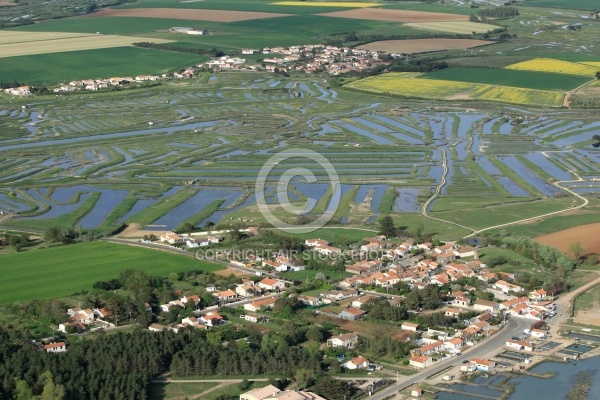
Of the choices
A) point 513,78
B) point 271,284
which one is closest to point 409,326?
point 271,284

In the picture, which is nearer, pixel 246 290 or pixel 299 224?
pixel 246 290

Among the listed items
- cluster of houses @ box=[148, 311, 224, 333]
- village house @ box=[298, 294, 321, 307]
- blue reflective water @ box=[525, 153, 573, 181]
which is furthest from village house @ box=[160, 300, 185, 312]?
blue reflective water @ box=[525, 153, 573, 181]

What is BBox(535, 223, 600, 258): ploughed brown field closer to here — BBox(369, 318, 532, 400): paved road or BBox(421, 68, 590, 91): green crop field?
BBox(369, 318, 532, 400): paved road

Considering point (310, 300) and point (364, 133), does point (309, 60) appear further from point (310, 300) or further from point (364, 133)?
point (310, 300)

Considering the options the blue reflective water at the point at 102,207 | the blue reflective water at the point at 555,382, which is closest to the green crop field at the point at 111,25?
the blue reflective water at the point at 102,207

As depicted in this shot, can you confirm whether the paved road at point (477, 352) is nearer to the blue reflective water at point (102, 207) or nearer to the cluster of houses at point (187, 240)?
the cluster of houses at point (187, 240)

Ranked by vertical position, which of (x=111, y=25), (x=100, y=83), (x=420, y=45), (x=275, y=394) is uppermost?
(x=111, y=25)

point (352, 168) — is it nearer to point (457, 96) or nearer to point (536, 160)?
point (536, 160)

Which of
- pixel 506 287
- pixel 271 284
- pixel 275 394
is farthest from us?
pixel 271 284
